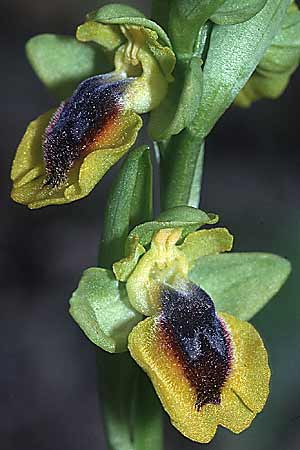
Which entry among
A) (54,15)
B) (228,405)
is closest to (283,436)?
(228,405)

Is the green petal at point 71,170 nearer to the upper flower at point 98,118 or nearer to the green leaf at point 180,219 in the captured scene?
the upper flower at point 98,118

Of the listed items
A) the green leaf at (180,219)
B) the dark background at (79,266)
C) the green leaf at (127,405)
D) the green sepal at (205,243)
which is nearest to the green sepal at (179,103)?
the green leaf at (180,219)

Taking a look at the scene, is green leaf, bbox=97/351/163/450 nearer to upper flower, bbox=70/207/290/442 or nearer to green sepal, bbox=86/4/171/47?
upper flower, bbox=70/207/290/442

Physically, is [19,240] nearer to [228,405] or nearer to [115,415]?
[115,415]

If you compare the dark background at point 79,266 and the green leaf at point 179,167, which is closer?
the green leaf at point 179,167

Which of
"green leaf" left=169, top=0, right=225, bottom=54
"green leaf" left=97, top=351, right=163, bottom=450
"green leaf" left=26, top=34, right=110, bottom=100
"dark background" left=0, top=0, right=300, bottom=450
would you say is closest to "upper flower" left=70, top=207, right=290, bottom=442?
"green leaf" left=97, top=351, right=163, bottom=450

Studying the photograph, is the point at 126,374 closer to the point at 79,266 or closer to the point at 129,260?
the point at 129,260
